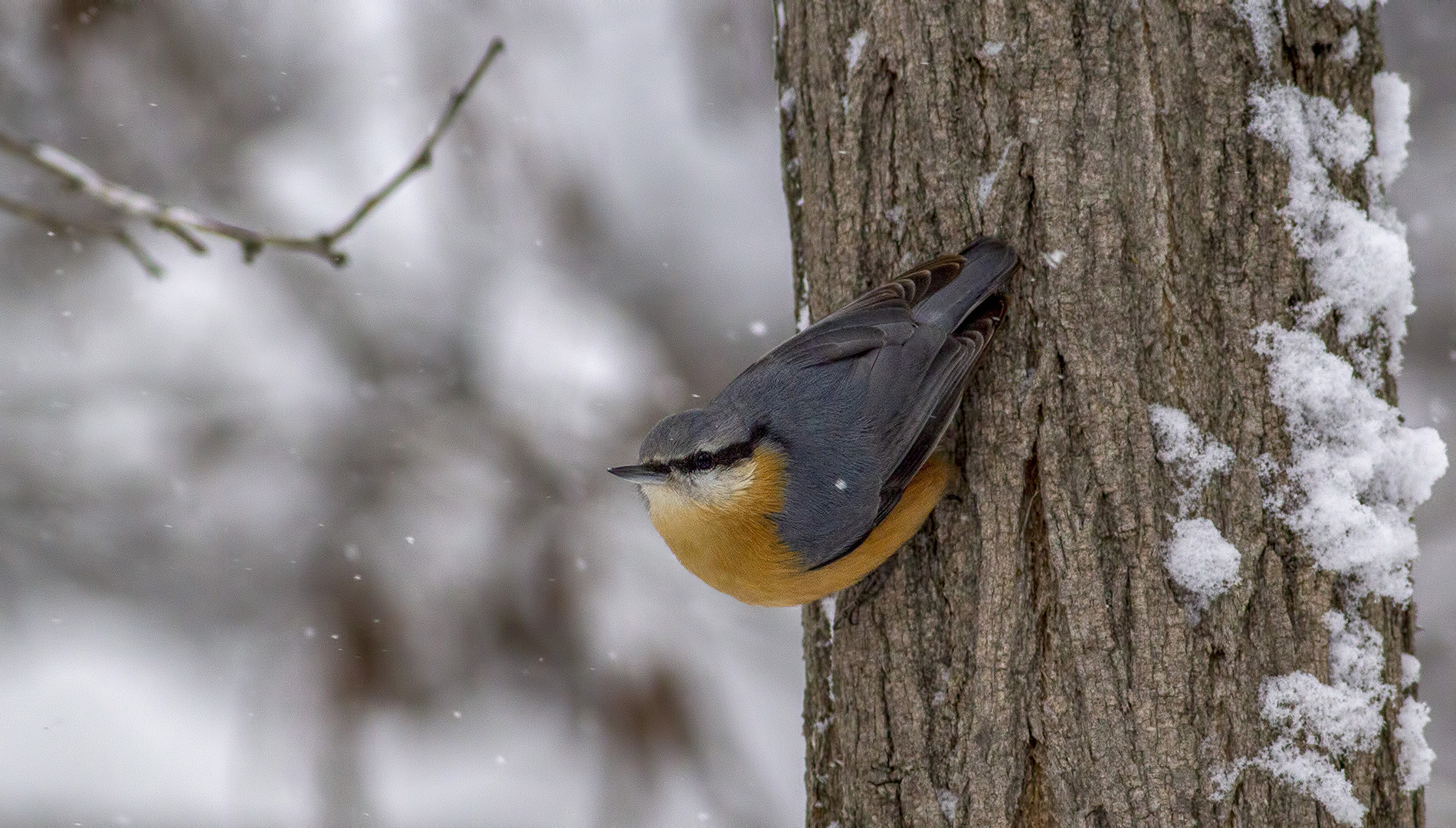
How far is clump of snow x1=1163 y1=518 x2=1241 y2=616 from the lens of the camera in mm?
1839

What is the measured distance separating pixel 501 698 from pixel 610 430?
1.26 m

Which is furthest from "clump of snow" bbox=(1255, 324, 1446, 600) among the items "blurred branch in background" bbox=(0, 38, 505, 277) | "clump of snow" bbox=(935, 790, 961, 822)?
"blurred branch in background" bbox=(0, 38, 505, 277)

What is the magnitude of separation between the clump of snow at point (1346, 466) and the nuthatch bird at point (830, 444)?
54cm

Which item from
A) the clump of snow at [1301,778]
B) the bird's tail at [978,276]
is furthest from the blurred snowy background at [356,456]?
the clump of snow at [1301,778]

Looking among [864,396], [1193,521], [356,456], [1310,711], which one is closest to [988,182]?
[864,396]

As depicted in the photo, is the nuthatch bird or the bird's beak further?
the bird's beak

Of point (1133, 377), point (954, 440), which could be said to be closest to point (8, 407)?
point (954, 440)

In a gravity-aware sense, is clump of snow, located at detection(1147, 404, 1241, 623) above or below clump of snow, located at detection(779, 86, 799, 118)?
below

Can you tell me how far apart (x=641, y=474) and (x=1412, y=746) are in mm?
1608

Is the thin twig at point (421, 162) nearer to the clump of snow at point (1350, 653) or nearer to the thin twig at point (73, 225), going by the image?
the thin twig at point (73, 225)

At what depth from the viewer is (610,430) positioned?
450 centimetres

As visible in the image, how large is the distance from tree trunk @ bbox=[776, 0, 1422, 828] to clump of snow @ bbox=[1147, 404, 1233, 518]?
1 cm

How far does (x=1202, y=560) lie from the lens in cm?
184

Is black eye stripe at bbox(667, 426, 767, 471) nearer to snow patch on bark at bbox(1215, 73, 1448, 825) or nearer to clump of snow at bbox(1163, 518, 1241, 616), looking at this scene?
clump of snow at bbox(1163, 518, 1241, 616)
